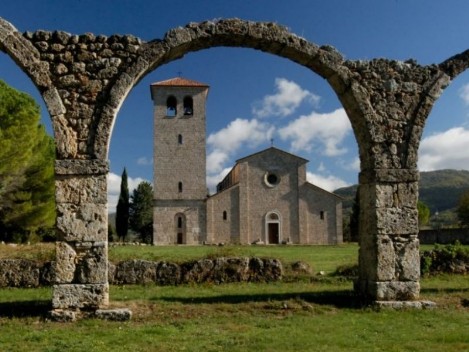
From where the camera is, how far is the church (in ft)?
143

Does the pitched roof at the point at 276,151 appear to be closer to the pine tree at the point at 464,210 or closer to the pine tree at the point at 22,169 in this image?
the pine tree at the point at 22,169

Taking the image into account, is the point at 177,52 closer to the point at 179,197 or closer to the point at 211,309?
the point at 211,309

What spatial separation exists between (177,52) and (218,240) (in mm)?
36135

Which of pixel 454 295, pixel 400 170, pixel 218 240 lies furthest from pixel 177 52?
pixel 218 240

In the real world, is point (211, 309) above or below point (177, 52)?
below

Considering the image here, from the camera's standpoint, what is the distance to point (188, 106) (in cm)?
4559

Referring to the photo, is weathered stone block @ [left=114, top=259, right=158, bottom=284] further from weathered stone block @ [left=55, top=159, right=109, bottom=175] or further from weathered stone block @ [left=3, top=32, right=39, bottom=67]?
weathered stone block @ [left=3, top=32, right=39, bottom=67]

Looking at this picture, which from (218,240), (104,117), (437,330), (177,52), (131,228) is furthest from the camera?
(131,228)

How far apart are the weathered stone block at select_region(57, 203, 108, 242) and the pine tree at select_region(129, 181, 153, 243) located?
4889 cm

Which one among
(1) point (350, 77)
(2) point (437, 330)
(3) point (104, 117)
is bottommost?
(2) point (437, 330)

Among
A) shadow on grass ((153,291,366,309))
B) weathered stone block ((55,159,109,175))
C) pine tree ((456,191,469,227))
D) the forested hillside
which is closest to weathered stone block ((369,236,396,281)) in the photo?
shadow on grass ((153,291,366,309))

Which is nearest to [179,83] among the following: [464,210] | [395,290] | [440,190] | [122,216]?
[122,216]

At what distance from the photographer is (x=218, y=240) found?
4353 cm

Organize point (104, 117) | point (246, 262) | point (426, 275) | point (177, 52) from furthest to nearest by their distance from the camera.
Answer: point (426, 275)
point (246, 262)
point (177, 52)
point (104, 117)
